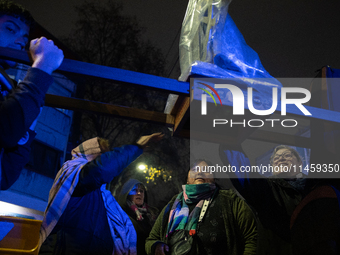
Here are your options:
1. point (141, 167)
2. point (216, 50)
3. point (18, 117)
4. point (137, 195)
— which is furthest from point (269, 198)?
point (141, 167)

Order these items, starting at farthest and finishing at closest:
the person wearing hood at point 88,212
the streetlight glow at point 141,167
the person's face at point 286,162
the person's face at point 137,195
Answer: the streetlight glow at point 141,167, the person's face at point 137,195, the person's face at point 286,162, the person wearing hood at point 88,212

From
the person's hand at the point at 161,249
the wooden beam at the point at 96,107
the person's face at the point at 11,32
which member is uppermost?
the person's face at the point at 11,32

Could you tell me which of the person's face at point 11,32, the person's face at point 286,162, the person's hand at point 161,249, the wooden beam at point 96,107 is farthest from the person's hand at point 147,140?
the person's face at point 286,162

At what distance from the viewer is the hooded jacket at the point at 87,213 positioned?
2.06 m

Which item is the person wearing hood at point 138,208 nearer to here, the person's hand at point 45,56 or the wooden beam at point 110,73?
the wooden beam at point 110,73

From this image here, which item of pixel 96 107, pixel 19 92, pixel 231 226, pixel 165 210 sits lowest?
pixel 231 226

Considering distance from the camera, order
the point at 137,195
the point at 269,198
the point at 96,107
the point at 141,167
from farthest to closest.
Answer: the point at 141,167
the point at 137,195
the point at 269,198
the point at 96,107

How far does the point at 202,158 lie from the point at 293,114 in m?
1.24

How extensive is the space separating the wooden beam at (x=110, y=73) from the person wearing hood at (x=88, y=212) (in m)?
0.56

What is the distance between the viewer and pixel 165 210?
2.95m

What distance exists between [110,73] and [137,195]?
7.55ft

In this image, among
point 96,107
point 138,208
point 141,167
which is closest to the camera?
point 96,107

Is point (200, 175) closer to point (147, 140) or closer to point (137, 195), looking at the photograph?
point (147, 140)

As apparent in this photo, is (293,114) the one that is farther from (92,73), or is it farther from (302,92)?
(92,73)
